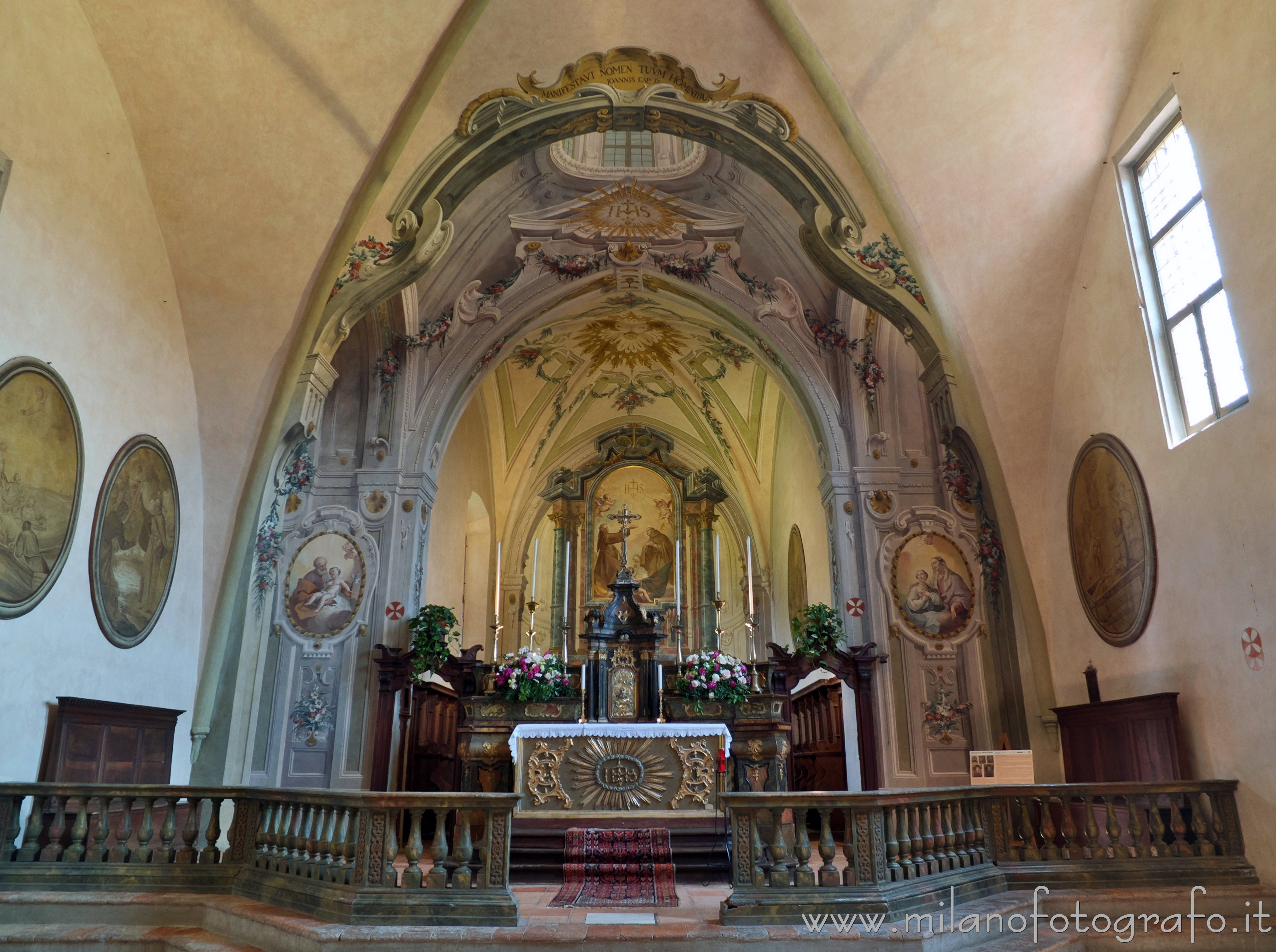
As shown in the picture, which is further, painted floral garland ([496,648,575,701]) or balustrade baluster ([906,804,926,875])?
painted floral garland ([496,648,575,701])

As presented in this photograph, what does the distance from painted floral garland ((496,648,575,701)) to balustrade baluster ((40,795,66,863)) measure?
17.3 ft

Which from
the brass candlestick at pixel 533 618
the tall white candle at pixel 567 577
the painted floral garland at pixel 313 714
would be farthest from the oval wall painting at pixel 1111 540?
the tall white candle at pixel 567 577

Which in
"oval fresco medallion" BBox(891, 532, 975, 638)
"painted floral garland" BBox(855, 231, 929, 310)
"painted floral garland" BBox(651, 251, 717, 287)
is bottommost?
"oval fresco medallion" BBox(891, 532, 975, 638)

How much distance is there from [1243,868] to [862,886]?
117 inches

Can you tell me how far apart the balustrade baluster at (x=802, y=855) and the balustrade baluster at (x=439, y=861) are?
7.01 feet

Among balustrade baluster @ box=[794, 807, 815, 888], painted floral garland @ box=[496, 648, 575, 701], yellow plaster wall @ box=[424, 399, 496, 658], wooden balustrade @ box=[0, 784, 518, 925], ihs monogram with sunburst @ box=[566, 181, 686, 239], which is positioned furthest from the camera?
yellow plaster wall @ box=[424, 399, 496, 658]

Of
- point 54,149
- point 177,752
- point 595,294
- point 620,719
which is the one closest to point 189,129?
point 54,149

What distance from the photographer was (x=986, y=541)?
1144cm

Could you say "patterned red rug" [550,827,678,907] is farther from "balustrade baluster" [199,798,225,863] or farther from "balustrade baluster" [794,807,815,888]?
"balustrade baluster" [199,798,225,863]

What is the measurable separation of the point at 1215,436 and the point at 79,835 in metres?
8.56

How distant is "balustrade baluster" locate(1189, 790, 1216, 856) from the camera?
21.3 ft

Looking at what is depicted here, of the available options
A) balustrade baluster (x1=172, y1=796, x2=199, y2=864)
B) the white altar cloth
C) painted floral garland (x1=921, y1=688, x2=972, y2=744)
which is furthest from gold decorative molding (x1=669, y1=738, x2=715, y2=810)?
balustrade baluster (x1=172, y1=796, x2=199, y2=864)

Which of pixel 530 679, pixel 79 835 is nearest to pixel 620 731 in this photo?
pixel 530 679

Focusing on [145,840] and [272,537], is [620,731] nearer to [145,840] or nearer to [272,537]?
[145,840]
